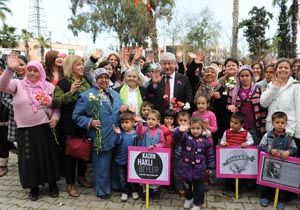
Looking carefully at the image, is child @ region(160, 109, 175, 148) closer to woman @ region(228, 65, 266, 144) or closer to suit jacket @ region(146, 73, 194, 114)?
suit jacket @ region(146, 73, 194, 114)

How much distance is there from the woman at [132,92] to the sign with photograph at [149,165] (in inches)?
31.5

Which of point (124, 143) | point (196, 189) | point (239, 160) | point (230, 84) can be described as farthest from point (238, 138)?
point (124, 143)

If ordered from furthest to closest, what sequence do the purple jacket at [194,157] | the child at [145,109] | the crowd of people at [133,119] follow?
the child at [145,109] < the crowd of people at [133,119] < the purple jacket at [194,157]

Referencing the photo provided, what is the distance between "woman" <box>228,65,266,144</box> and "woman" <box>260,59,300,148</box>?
0.30m

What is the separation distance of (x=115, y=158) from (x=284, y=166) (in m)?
2.57

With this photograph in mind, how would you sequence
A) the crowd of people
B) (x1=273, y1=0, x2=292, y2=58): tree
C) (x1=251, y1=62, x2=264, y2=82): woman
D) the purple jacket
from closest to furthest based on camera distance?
the purple jacket < the crowd of people < (x1=251, y1=62, x2=264, y2=82): woman < (x1=273, y1=0, x2=292, y2=58): tree

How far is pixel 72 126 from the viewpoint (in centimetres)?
527

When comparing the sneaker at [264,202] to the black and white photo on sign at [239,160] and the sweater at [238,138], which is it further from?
the sweater at [238,138]

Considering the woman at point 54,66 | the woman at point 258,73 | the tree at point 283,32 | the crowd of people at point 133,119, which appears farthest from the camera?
the tree at point 283,32

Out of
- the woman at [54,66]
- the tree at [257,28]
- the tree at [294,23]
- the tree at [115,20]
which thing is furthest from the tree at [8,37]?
the woman at [54,66]

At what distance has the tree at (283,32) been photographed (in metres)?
29.0

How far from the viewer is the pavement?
4.98m

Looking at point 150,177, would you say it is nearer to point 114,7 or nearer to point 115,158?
point 115,158

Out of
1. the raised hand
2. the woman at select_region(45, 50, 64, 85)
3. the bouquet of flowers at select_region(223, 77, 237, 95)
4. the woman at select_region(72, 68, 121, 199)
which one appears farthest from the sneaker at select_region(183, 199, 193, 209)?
the raised hand
